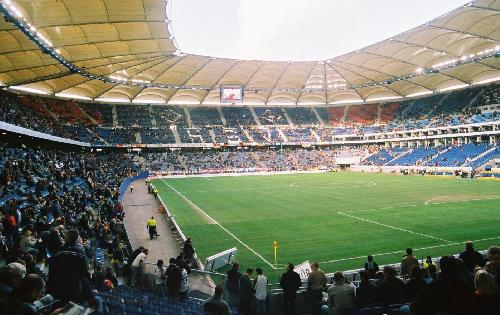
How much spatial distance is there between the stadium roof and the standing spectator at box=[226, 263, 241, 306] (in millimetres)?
A: 26099

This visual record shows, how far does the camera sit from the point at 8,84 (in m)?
51.6

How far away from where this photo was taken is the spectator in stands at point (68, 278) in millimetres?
5410

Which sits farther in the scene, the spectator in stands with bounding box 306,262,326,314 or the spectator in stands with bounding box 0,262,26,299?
the spectator in stands with bounding box 306,262,326,314

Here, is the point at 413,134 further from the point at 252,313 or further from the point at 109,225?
the point at 252,313

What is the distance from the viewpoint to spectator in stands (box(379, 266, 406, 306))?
22.7 feet

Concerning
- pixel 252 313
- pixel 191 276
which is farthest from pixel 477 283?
pixel 191 276

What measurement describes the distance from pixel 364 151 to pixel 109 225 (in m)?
72.5

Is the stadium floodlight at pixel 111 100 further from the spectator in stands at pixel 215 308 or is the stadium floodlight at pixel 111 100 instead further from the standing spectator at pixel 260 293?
the spectator in stands at pixel 215 308

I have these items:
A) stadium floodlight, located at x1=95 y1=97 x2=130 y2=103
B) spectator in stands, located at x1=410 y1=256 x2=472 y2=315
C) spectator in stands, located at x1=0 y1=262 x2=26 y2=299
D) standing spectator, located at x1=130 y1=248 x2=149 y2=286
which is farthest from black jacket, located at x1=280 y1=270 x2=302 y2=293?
stadium floodlight, located at x1=95 y1=97 x2=130 y2=103

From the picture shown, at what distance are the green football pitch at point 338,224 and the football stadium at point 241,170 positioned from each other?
0.17m

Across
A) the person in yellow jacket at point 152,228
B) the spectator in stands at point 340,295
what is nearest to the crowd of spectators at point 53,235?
the person in yellow jacket at point 152,228

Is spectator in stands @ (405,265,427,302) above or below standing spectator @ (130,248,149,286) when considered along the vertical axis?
above

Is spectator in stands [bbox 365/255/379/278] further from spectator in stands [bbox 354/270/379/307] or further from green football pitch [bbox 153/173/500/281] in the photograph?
green football pitch [bbox 153/173/500/281]

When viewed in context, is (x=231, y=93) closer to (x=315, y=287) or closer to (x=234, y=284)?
(x=234, y=284)
